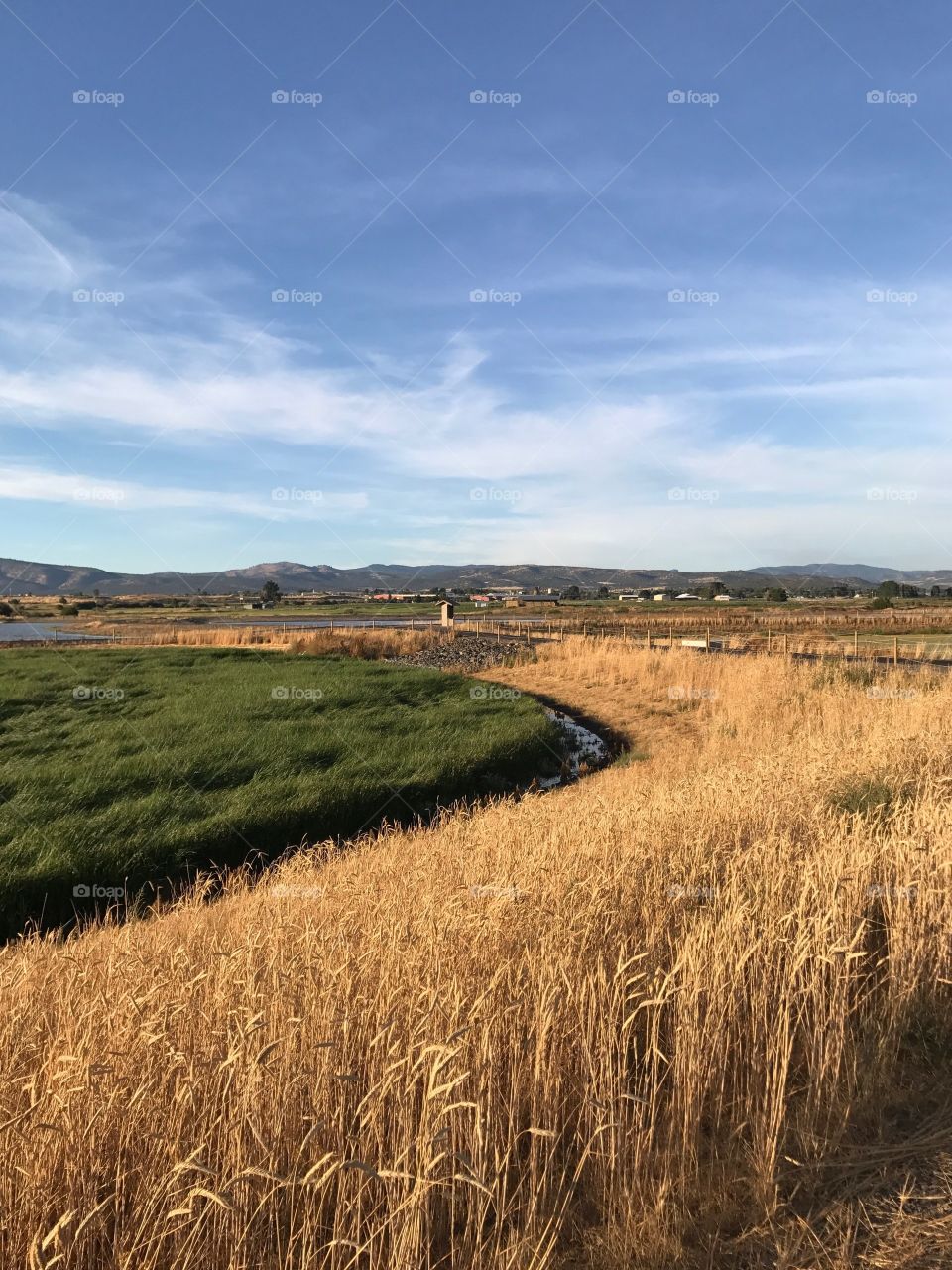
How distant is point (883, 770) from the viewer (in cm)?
886

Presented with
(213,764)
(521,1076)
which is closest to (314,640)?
(213,764)

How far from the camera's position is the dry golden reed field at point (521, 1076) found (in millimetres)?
2670

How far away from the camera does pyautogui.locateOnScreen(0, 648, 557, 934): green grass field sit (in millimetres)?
12664

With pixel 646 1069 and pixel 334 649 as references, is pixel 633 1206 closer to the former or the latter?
pixel 646 1069

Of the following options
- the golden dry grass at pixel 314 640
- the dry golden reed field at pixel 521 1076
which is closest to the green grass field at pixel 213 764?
the dry golden reed field at pixel 521 1076

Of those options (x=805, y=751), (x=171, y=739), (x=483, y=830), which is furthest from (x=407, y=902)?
(x=171, y=739)

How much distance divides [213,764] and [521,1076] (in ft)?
50.9

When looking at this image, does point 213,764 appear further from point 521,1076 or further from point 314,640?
point 314,640

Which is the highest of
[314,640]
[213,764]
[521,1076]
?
[521,1076]

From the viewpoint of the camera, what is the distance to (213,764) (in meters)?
17.7

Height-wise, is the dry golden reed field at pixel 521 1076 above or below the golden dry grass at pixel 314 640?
above

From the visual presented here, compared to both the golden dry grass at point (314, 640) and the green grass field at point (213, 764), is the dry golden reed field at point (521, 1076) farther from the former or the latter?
the golden dry grass at point (314, 640)

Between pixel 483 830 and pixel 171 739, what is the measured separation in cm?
1279

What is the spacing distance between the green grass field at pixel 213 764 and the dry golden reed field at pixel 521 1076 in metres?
7.21
